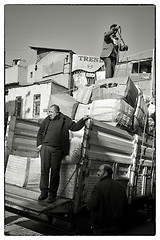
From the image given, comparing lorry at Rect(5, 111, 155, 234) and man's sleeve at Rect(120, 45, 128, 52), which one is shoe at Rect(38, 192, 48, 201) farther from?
man's sleeve at Rect(120, 45, 128, 52)

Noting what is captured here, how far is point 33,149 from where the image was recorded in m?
5.12

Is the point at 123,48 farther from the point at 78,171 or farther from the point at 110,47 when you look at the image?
the point at 78,171

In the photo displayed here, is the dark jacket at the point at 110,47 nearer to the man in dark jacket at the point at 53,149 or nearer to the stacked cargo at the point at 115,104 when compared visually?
the stacked cargo at the point at 115,104

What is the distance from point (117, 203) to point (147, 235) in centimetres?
96

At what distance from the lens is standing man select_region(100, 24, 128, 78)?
4732 millimetres

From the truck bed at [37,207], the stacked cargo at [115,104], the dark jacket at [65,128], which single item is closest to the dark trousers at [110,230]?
the truck bed at [37,207]

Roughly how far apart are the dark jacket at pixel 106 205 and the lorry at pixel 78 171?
0.43 metres

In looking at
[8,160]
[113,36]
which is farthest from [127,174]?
[113,36]

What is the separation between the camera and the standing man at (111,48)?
15.5 feet

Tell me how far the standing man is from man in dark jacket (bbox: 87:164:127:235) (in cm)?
254

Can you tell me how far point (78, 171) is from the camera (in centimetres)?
360

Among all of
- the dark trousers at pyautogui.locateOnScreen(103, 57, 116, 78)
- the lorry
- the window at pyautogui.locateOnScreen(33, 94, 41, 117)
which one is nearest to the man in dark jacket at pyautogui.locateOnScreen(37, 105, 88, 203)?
the lorry
